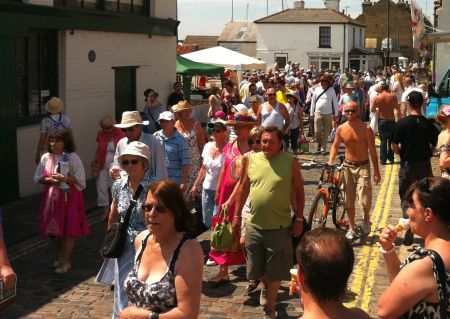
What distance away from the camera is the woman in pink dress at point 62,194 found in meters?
7.97

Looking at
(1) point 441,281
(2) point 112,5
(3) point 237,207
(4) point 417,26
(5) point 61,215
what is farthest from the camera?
(4) point 417,26

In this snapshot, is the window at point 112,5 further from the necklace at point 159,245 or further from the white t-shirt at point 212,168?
the necklace at point 159,245

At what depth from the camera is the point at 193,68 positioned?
2020 cm

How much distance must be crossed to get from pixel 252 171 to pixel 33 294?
108 inches

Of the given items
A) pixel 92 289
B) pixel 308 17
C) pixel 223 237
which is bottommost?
pixel 92 289

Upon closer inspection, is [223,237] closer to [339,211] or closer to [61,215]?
[61,215]

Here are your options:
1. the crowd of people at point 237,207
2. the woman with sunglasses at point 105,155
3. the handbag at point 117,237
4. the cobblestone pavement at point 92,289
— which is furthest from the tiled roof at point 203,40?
the handbag at point 117,237

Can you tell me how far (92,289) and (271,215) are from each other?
2.33 metres

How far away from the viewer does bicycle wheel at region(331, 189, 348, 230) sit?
31.6 feet

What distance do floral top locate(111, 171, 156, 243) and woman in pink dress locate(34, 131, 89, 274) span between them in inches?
94.0

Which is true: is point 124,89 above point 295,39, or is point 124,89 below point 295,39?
below

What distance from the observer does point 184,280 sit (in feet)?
12.2

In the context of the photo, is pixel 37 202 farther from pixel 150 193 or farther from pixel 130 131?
pixel 150 193

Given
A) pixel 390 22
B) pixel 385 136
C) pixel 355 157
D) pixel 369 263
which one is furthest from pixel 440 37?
pixel 390 22
